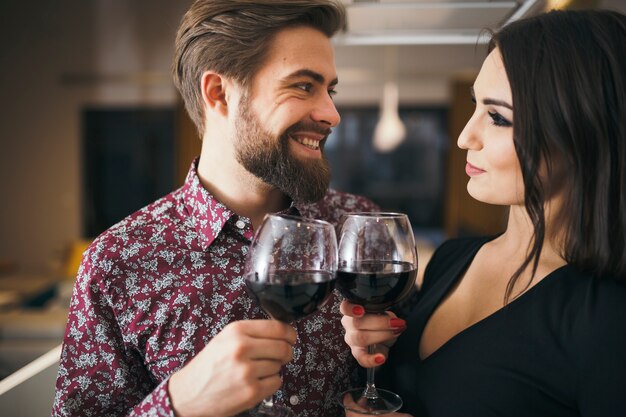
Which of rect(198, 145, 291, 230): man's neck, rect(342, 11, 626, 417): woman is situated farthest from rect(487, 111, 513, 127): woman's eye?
rect(198, 145, 291, 230): man's neck

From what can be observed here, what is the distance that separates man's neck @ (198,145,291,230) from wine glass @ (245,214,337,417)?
448 millimetres

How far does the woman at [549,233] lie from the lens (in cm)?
95

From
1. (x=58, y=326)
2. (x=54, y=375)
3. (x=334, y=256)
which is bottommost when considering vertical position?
(x=58, y=326)

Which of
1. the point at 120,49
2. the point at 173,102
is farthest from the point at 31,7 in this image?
the point at 173,102

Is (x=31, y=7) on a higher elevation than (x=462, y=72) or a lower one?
higher

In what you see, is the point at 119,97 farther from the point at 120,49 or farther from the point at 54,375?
the point at 54,375

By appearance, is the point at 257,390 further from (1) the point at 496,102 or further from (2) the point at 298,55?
(2) the point at 298,55

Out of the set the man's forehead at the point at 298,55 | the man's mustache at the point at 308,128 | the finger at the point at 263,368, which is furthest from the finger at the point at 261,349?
the man's forehead at the point at 298,55

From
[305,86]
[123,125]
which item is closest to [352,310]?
[305,86]

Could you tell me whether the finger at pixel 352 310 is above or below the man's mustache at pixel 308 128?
below

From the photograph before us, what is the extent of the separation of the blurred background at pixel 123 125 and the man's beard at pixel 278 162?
5.29 meters

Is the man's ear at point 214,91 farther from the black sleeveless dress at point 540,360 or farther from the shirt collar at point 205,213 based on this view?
the black sleeveless dress at point 540,360

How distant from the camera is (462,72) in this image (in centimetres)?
654

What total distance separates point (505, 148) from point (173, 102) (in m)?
6.15
